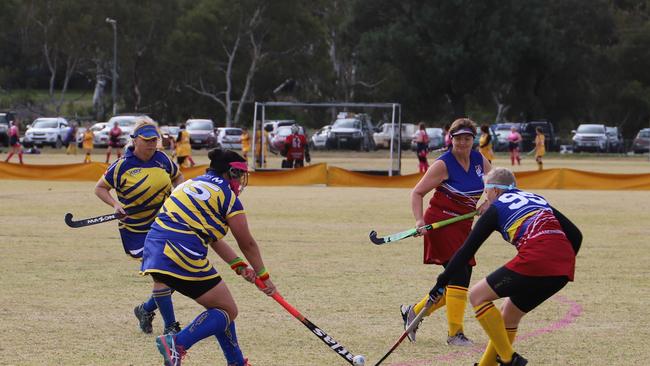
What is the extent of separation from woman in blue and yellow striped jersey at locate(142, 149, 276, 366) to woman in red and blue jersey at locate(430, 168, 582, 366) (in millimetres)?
1573

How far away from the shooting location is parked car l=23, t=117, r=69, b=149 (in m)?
59.7

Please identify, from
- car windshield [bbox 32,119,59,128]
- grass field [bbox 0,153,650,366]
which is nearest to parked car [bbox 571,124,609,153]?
car windshield [bbox 32,119,59,128]

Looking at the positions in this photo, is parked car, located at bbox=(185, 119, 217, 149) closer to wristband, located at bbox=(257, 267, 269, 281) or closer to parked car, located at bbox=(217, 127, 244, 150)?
parked car, located at bbox=(217, 127, 244, 150)

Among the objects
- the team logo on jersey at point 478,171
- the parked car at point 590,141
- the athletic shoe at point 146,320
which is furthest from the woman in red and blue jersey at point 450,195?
the parked car at point 590,141

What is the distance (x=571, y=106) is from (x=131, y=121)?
4004cm

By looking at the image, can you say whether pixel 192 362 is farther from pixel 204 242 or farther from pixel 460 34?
pixel 460 34

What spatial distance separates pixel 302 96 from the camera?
82.8m

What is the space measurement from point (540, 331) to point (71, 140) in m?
50.5

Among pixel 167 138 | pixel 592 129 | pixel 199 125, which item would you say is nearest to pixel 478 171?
Result: pixel 167 138

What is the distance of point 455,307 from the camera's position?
9.56m

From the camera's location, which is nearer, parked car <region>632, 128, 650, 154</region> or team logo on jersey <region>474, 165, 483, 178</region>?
team logo on jersey <region>474, 165, 483, 178</region>

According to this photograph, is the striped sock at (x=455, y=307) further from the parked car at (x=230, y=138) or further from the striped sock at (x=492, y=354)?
the parked car at (x=230, y=138)

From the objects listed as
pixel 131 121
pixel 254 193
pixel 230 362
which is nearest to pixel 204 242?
pixel 230 362

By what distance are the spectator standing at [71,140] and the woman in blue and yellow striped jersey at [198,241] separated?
162 ft
